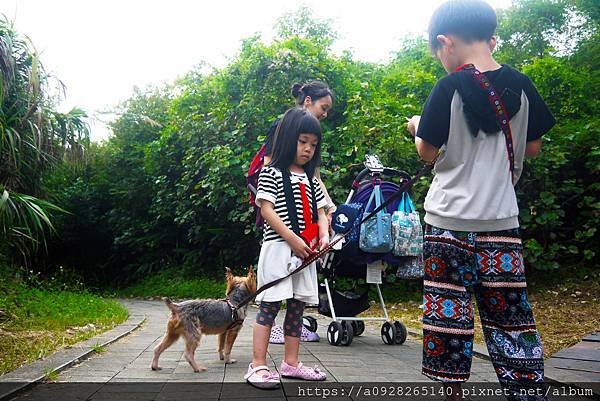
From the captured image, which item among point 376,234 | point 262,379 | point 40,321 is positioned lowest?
point 40,321

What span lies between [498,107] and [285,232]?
1.25m

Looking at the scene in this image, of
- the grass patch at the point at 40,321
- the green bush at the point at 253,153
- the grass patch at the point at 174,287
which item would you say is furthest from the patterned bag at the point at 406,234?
the grass patch at the point at 174,287

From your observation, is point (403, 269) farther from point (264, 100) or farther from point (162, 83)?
point (162, 83)

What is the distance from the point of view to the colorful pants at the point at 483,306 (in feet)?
6.11

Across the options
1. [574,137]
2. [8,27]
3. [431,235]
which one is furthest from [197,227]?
[431,235]

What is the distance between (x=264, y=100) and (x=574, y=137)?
427cm

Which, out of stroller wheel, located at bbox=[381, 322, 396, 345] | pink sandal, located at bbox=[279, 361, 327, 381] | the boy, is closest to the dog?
pink sandal, located at bbox=[279, 361, 327, 381]

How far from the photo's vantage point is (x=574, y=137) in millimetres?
6617

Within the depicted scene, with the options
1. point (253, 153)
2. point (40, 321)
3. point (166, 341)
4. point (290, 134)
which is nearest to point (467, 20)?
point (290, 134)

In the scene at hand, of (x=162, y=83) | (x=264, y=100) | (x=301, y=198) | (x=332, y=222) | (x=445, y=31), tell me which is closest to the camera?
(x=445, y=31)

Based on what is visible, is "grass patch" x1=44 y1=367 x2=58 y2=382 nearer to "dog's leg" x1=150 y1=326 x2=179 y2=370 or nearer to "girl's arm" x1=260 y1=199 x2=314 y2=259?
"dog's leg" x1=150 y1=326 x2=179 y2=370

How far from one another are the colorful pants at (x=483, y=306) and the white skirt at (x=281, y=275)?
1031mm

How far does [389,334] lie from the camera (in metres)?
4.23

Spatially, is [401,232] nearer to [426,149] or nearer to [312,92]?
[312,92]
